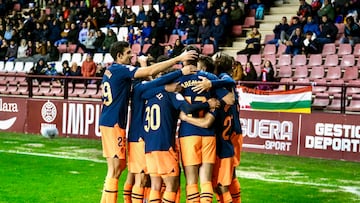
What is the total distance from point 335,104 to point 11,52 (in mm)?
14126

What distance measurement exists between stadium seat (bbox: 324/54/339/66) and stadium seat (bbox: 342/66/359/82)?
676mm

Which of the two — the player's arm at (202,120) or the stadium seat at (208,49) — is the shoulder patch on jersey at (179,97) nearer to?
the player's arm at (202,120)

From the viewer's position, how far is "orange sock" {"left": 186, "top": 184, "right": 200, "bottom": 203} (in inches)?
270

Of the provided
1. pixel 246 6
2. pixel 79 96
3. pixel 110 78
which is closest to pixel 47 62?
pixel 79 96

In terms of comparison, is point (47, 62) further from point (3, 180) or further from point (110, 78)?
point (110, 78)

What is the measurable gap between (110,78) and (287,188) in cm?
442

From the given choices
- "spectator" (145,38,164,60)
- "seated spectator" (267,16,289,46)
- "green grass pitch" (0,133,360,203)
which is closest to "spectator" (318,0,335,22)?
"seated spectator" (267,16,289,46)

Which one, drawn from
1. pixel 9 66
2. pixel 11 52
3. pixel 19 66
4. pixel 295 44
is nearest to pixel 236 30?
pixel 295 44

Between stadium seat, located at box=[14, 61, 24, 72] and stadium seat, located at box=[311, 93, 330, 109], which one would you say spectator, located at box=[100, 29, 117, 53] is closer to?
stadium seat, located at box=[14, 61, 24, 72]

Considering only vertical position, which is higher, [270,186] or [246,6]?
[246,6]

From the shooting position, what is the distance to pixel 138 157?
293 inches

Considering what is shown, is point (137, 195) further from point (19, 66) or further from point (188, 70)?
point (19, 66)

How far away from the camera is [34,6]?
29.3 meters

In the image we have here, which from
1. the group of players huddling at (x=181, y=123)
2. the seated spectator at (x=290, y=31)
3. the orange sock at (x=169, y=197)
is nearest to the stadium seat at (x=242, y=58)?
the seated spectator at (x=290, y=31)
